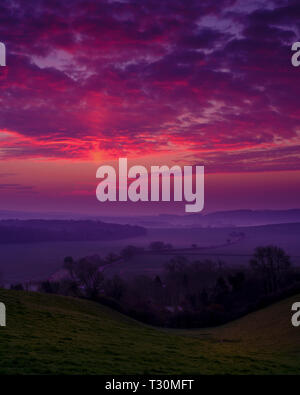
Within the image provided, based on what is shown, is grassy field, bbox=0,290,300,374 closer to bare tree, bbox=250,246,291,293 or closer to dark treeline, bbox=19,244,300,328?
dark treeline, bbox=19,244,300,328

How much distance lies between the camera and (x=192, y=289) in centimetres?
8856

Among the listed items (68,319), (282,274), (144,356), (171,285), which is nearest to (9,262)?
(171,285)

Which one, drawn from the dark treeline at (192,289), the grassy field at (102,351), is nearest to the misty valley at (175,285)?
the dark treeline at (192,289)

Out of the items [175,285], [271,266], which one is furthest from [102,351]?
[175,285]

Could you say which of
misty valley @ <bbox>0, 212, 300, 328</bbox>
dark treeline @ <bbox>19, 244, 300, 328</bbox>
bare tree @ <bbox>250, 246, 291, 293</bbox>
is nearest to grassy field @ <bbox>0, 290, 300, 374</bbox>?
dark treeline @ <bbox>19, 244, 300, 328</bbox>

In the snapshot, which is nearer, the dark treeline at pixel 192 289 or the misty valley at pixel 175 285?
the dark treeline at pixel 192 289

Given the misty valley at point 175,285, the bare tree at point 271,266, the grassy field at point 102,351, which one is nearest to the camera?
the grassy field at point 102,351

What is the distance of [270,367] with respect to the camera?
1841 centimetres

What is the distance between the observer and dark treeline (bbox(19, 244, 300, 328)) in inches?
2180

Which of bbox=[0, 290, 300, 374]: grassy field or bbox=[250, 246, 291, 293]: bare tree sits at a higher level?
bbox=[250, 246, 291, 293]: bare tree

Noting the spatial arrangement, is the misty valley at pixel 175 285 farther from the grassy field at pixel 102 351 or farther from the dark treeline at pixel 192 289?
the grassy field at pixel 102 351

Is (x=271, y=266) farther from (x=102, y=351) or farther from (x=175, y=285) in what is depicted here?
(x=102, y=351)

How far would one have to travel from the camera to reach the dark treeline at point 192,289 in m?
55.4
